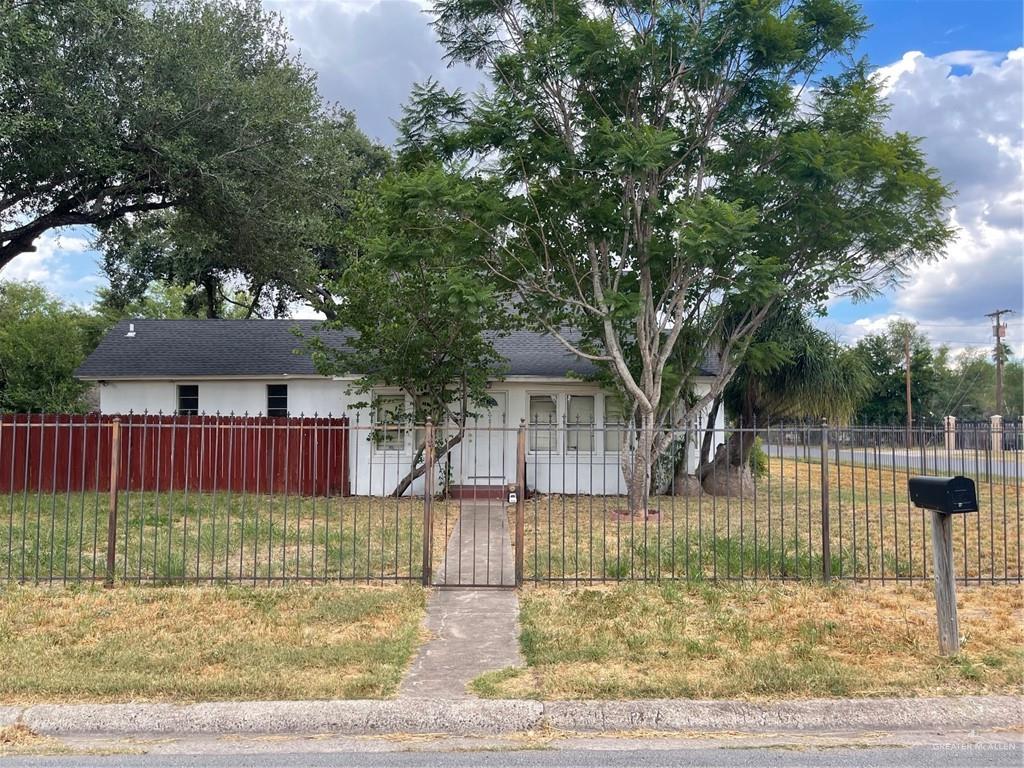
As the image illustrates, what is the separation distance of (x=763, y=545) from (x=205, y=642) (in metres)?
7.08

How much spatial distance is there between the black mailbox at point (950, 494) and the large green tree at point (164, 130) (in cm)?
1347

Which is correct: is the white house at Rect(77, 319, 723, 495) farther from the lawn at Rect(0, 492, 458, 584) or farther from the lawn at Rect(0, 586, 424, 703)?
the lawn at Rect(0, 586, 424, 703)

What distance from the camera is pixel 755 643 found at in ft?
20.6

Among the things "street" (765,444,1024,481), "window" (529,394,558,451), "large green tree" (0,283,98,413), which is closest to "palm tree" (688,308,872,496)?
"street" (765,444,1024,481)

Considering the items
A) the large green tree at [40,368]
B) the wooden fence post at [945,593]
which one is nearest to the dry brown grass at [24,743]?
the wooden fence post at [945,593]

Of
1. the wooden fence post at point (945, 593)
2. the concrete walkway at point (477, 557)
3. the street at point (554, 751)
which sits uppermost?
the wooden fence post at point (945, 593)

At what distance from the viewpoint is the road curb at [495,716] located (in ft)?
16.0

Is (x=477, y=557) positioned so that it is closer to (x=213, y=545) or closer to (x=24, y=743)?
(x=213, y=545)

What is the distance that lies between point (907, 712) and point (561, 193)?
1014 centimetres

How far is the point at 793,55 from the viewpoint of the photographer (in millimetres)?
12719

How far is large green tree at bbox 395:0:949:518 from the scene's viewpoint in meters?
12.5

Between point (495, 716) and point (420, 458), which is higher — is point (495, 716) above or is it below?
below

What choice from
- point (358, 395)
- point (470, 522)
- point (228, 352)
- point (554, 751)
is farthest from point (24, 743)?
point (228, 352)

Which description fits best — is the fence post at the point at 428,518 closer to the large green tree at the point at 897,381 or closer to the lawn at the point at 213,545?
the lawn at the point at 213,545
